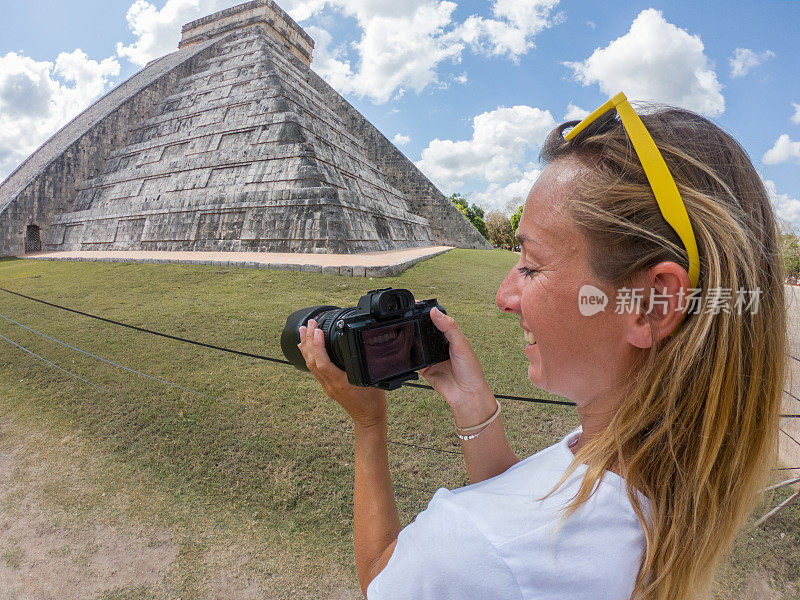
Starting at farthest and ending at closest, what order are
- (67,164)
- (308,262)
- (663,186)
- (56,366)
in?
(67,164) → (308,262) → (56,366) → (663,186)

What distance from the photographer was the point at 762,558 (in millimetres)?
2510

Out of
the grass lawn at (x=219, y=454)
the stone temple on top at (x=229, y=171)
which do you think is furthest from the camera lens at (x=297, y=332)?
the stone temple on top at (x=229, y=171)

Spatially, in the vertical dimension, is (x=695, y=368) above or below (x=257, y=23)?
below

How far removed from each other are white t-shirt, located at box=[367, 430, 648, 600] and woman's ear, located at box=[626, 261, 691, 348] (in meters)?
0.27

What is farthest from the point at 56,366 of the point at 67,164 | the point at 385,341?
the point at 67,164

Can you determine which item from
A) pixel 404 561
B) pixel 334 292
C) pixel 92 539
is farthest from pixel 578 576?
pixel 334 292

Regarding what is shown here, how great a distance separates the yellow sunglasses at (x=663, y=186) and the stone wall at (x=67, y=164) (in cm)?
2071

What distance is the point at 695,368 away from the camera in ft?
2.45

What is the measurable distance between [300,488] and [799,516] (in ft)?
10.9

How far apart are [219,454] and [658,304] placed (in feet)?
10.7

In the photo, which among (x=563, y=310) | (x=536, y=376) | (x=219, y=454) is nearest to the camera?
(x=563, y=310)

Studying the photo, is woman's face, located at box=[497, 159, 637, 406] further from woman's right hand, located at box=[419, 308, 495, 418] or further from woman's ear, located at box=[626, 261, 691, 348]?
woman's right hand, located at box=[419, 308, 495, 418]

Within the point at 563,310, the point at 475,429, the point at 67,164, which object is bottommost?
the point at 475,429

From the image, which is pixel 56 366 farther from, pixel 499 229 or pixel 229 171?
pixel 499 229
